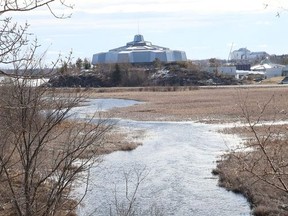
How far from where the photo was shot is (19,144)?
9.88 metres

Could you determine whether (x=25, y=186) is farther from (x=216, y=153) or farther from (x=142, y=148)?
(x=142, y=148)

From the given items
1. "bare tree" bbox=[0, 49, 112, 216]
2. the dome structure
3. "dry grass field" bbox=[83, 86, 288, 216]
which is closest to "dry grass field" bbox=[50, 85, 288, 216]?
"dry grass field" bbox=[83, 86, 288, 216]

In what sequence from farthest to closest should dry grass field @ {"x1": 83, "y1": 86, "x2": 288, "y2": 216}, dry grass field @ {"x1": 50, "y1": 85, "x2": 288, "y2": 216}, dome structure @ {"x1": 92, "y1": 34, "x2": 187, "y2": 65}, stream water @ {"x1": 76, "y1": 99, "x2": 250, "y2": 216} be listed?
dome structure @ {"x1": 92, "y1": 34, "x2": 187, "y2": 65} → stream water @ {"x1": 76, "y1": 99, "x2": 250, "y2": 216} → dry grass field @ {"x1": 83, "y1": 86, "x2": 288, "y2": 216} → dry grass field @ {"x1": 50, "y1": 85, "x2": 288, "y2": 216}

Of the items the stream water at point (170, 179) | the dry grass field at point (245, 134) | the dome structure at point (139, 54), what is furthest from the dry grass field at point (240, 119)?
the dome structure at point (139, 54)

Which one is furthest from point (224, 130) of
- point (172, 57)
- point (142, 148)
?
point (172, 57)

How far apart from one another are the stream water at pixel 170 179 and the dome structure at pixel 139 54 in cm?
12023

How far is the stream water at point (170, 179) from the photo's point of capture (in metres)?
17.2

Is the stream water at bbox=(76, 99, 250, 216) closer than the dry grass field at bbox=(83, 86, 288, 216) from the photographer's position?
No

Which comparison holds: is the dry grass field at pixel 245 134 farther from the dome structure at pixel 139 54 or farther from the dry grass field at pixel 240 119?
the dome structure at pixel 139 54

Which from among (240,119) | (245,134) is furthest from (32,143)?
(240,119)

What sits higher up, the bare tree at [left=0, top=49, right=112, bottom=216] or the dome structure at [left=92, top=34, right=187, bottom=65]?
the dome structure at [left=92, top=34, right=187, bottom=65]

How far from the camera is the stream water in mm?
17188

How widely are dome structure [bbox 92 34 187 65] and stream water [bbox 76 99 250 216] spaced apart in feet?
394

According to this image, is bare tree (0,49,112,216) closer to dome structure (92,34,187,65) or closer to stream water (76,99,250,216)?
stream water (76,99,250,216)
